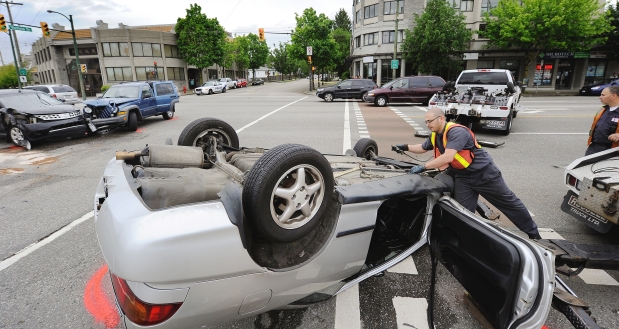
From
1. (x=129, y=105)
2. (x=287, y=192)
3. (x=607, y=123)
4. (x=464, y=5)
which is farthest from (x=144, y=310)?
(x=464, y=5)

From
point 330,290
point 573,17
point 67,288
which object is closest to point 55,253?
point 67,288

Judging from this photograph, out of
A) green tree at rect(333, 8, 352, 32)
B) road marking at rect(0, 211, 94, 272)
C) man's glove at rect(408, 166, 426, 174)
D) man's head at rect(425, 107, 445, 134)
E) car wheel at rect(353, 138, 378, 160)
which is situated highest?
green tree at rect(333, 8, 352, 32)

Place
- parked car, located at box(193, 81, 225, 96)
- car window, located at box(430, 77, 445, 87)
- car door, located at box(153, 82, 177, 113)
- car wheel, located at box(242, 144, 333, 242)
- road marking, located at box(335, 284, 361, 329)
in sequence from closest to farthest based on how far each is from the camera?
car wheel, located at box(242, 144, 333, 242) < road marking, located at box(335, 284, 361, 329) < car door, located at box(153, 82, 177, 113) < car window, located at box(430, 77, 445, 87) < parked car, located at box(193, 81, 225, 96)

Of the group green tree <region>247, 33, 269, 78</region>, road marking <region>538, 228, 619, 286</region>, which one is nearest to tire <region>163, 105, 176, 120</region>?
road marking <region>538, 228, 619, 286</region>

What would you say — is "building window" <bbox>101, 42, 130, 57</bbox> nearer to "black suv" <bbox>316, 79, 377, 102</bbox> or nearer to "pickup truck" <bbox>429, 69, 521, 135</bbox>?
"black suv" <bbox>316, 79, 377, 102</bbox>

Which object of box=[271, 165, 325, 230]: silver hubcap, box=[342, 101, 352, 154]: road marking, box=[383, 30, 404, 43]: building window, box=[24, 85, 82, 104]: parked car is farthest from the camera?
box=[383, 30, 404, 43]: building window

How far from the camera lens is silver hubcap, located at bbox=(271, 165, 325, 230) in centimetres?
210

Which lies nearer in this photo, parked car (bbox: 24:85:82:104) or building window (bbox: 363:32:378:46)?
parked car (bbox: 24:85:82:104)

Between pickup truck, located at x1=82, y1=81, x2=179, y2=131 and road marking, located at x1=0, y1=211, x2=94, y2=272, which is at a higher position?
pickup truck, located at x1=82, y1=81, x2=179, y2=131

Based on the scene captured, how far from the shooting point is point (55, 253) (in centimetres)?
358

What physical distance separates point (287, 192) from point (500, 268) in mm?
1282

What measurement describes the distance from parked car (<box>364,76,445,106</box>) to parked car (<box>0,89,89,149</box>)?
44.2 ft

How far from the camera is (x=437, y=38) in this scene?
3128 centimetres

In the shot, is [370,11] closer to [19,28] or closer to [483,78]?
[483,78]
